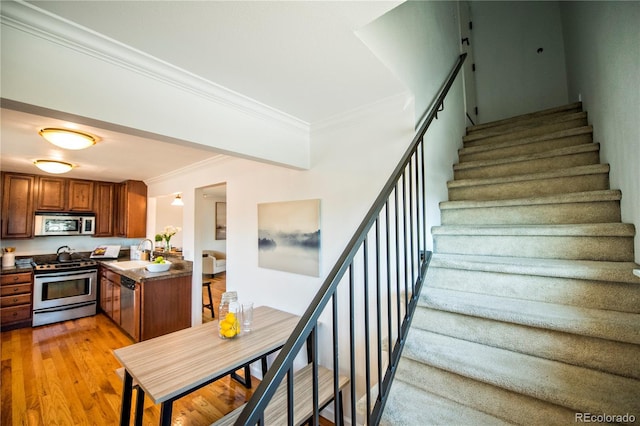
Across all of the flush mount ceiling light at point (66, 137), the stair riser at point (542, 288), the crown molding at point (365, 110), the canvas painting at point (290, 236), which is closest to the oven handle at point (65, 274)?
the flush mount ceiling light at point (66, 137)

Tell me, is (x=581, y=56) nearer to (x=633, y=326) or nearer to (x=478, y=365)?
(x=633, y=326)

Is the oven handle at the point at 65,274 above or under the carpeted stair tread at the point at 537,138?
under

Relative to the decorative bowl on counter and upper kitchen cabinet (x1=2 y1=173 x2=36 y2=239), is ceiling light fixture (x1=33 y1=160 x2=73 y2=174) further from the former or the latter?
the decorative bowl on counter

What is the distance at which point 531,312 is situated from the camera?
4.00ft

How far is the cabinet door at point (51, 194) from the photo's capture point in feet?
13.8

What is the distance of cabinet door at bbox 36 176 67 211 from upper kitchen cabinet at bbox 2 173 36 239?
0.09 m

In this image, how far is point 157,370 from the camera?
59.7 inches

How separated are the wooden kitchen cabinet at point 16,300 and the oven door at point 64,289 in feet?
0.40

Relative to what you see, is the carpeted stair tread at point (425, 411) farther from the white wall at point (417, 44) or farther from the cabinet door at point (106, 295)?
the cabinet door at point (106, 295)

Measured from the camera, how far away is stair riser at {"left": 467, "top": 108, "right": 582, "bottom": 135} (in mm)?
2646

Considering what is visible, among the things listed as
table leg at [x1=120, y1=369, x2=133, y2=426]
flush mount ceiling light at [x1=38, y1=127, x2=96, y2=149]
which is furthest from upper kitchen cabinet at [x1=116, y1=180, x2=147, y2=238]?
table leg at [x1=120, y1=369, x2=133, y2=426]

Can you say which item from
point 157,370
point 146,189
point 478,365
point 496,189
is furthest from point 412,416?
point 146,189

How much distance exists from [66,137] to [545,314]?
361 cm

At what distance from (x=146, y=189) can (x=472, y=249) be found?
5.54 m
